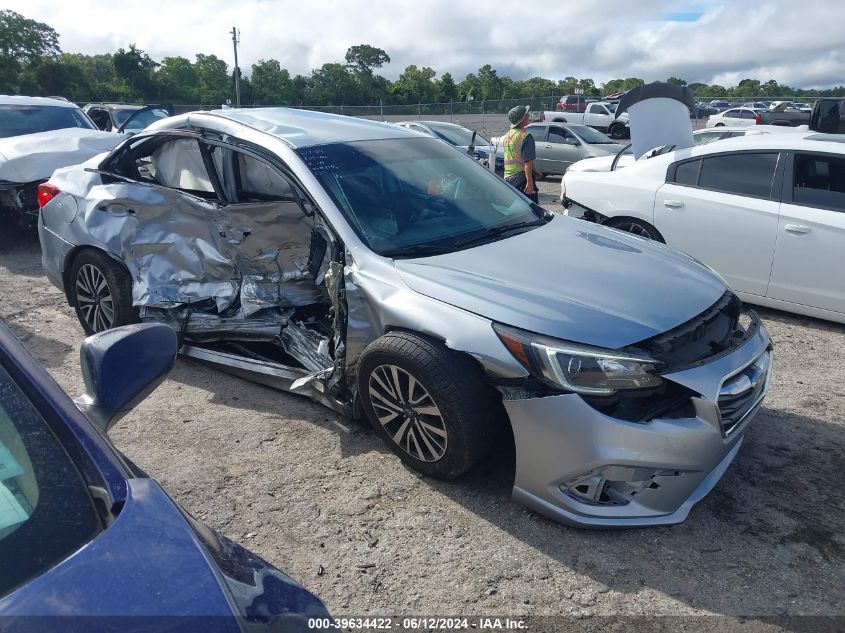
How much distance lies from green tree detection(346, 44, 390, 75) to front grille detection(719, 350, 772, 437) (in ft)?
295

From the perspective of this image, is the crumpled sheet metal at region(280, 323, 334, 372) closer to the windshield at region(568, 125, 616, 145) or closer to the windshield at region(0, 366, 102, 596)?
the windshield at region(0, 366, 102, 596)

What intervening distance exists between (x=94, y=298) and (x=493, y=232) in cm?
287

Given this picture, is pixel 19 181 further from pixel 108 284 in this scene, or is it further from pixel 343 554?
pixel 343 554

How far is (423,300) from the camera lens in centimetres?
300

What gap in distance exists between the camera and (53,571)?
118 centimetres

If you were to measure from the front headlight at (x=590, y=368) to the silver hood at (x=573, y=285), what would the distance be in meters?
0.05

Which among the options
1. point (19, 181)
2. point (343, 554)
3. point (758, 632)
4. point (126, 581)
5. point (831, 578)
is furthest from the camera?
point (19, 181)

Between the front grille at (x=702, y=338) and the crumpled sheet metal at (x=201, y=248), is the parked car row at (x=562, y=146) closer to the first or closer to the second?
the crumpled sheet metal at (x=201, y=248)

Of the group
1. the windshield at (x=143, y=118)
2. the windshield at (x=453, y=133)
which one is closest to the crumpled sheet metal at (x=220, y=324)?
the windshield at (x=143, y=118)

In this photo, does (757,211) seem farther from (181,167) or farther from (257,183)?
(181,167)

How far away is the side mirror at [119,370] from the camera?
1.69 m

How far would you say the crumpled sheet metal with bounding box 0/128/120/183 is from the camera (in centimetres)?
724

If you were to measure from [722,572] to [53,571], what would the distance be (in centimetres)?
238

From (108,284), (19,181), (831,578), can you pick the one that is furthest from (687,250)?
(19,181)
